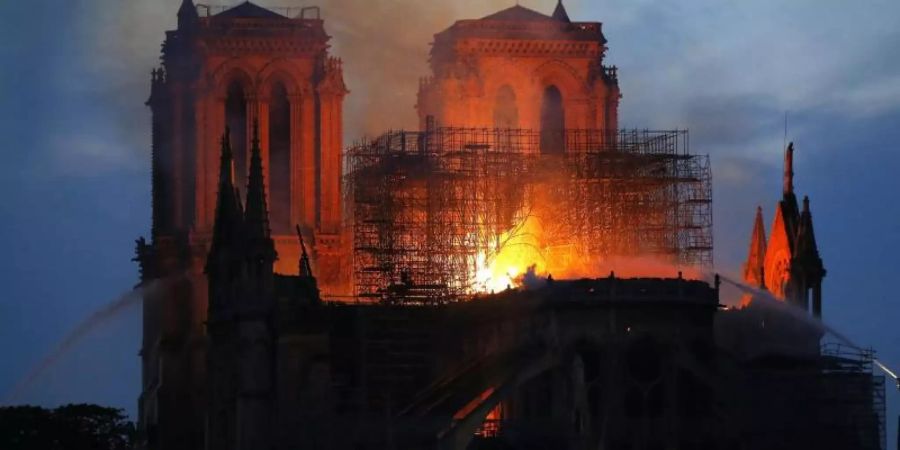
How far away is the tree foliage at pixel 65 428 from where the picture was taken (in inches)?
5379

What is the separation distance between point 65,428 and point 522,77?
2659 cm

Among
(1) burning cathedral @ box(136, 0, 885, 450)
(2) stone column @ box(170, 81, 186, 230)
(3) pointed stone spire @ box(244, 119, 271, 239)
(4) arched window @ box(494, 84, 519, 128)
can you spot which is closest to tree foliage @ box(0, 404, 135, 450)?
(1) burning cathedral @ box(136, 0, 885, 450)

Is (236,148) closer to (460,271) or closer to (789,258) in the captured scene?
(460,271)

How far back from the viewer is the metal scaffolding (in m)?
132

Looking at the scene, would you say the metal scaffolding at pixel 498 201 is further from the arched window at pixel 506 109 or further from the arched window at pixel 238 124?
the arched window at pixel 238 124

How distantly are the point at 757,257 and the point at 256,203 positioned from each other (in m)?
24.3

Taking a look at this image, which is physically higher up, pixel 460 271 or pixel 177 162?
pixel 177 162

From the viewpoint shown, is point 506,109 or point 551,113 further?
point 551,113

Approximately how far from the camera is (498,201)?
133 m

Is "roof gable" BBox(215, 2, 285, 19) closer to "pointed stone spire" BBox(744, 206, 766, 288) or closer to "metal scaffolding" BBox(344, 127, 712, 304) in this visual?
"metal scaffolding" BBox(344, 127, 712, 304)

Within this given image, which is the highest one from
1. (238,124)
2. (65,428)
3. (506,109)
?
(506,109)

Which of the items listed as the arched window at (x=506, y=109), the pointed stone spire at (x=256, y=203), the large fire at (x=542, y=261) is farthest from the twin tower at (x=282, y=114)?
the pointed stone spire at (x=256, y=203)

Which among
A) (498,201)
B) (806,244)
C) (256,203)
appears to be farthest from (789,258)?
(256,203)

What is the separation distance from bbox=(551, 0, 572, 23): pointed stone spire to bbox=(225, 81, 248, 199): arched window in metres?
15.4
